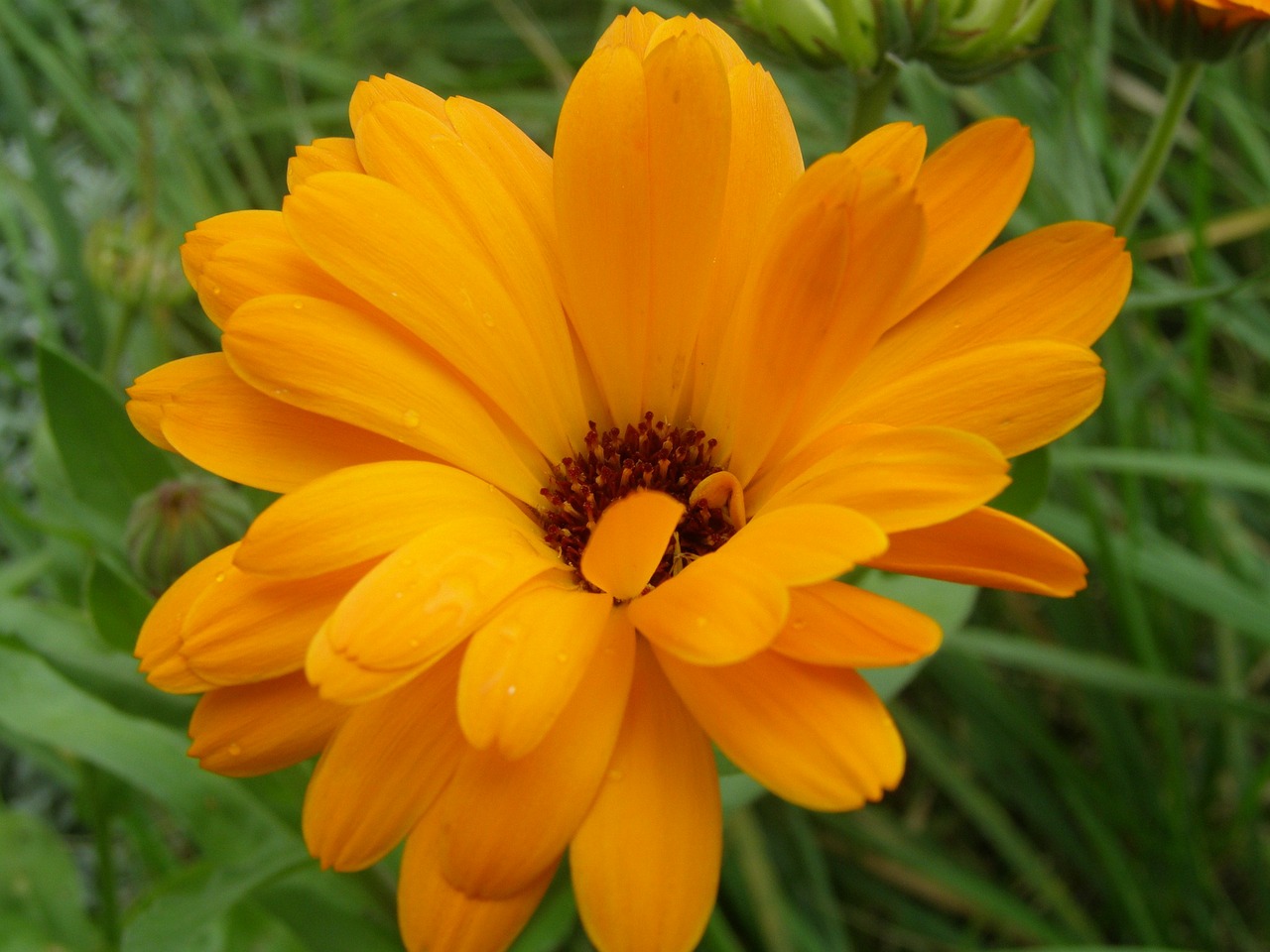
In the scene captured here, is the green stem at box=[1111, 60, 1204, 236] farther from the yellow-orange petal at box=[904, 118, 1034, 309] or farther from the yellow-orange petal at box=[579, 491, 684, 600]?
the yellow-orange petal at box=[579, 491, 684, 600]

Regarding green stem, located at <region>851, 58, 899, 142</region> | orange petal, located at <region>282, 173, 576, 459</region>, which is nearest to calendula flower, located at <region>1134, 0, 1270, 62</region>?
green stem, located at <region>851, 58, 899, 142</region>

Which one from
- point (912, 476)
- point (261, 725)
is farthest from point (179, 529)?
point (912, 476)

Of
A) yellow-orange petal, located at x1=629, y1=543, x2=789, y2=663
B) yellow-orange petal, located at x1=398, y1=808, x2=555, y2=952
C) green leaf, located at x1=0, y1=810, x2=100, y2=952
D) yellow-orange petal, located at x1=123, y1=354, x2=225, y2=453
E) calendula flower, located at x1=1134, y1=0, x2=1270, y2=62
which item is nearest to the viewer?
yellow-orange petal, located at x1=629, y1=543, x2=789, y2=663

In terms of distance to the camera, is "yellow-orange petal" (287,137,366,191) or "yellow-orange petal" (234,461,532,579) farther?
"yellow-orange petal" (287,137,366,191)

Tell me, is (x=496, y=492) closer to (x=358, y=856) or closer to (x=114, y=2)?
(x=358, y=856)

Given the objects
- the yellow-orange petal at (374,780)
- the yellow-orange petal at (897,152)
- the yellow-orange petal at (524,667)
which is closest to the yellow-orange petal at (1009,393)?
the yellow-orange petal at (897,152)

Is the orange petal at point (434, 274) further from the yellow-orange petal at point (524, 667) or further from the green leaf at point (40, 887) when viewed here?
the green leaf at point (40, 887)
